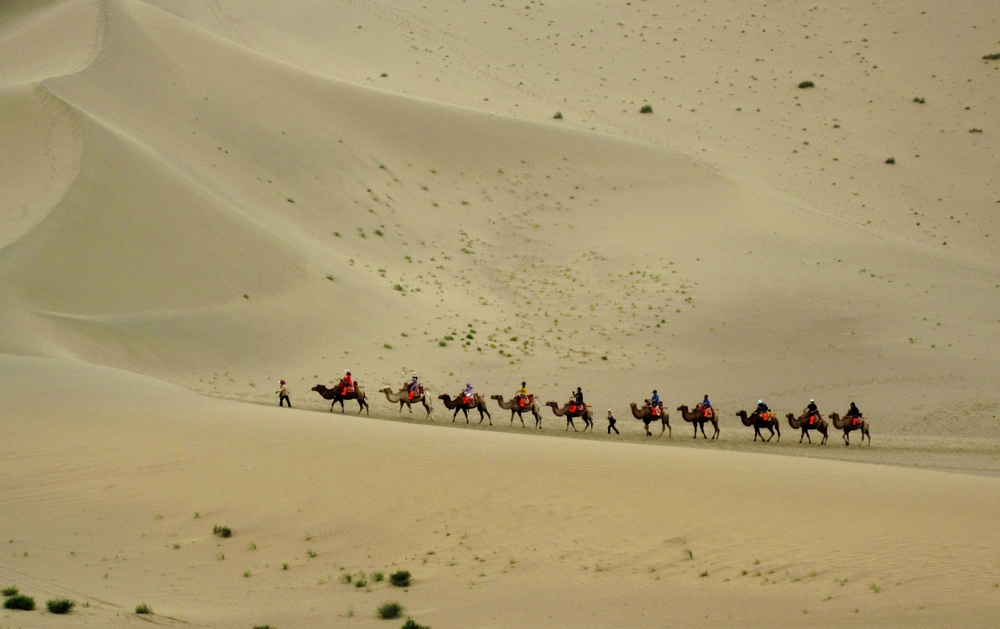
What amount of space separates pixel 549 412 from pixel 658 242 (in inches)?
669

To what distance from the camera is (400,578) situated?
602 inches

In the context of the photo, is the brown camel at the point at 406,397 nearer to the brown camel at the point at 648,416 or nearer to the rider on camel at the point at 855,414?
the brown camel at the point at 648,416

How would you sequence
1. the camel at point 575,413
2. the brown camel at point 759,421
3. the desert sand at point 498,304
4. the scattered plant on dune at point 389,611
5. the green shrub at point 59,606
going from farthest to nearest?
the camel at point 575,413
the brown camel at point 759,421
the desert sand at point 498,304
the scattered plant on dune at point 389,611
the green shrub at point 59,606

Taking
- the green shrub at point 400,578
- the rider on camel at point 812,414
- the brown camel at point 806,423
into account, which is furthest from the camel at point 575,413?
the green shrub at point 400,578

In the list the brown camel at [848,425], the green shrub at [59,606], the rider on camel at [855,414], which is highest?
the rider on camel at [855,414]

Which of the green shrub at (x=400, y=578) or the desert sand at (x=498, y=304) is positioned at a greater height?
the desert sand at (x=498, y=304)

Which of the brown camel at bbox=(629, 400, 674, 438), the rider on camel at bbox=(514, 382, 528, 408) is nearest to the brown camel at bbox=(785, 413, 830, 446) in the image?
the brown camel at bbox=(629, 400, 674, 438)

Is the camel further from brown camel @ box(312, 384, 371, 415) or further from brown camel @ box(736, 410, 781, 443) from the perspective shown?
brown camel @ box(312, 384, 371, 415)

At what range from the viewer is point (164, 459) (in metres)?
20.5

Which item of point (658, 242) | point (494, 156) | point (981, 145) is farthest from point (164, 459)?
point (981, 145)

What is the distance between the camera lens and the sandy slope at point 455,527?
14227mm

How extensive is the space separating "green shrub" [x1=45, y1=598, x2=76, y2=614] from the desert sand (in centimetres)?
11

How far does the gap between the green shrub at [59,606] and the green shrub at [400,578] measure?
13.7ft

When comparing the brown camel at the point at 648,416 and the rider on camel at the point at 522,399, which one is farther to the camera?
the rider on camel at the point at 522,399
